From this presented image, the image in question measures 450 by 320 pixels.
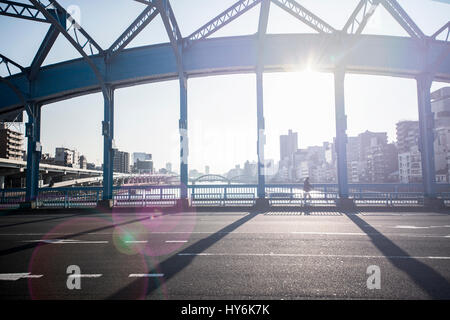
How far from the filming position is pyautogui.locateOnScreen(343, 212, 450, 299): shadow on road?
11.9 ft

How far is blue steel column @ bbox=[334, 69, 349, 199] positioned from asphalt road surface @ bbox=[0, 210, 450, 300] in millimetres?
6297

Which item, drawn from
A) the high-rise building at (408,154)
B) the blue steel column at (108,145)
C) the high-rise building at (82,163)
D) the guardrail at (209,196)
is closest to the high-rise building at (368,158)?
the high-rise building at (408,154)

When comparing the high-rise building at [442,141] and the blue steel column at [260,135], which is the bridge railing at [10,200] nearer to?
the blue steel column at [260,135]

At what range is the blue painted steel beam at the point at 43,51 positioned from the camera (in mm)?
15242

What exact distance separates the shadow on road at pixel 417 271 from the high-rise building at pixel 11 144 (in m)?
143

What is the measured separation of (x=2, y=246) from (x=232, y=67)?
1417 centimetres

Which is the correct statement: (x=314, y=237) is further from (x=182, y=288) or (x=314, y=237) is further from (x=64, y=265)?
(x=64, y=265)

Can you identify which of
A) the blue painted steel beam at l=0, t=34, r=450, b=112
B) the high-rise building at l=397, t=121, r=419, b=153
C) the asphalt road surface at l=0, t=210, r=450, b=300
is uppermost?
the high-rise building at l=397, t=121, r=419, b=153

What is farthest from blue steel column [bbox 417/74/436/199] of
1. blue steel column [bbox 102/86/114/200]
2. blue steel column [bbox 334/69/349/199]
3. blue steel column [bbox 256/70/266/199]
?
blue steel column [bbox 102/86/114/200]

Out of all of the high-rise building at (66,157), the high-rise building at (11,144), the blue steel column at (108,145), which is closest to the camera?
the blue steel column at (108,145)

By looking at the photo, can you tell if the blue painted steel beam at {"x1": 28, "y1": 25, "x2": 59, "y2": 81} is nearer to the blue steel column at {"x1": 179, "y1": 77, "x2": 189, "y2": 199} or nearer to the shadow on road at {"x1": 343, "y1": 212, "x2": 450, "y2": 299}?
the blue steel column at {"x1": 179, "y1": 77, "x2": 189, "y2": 199}

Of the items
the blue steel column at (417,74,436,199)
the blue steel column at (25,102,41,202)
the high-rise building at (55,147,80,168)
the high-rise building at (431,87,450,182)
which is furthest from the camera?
the high-rise building at (55,147,80,168)

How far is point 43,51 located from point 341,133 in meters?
20.7

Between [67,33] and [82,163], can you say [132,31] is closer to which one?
[67,33]
